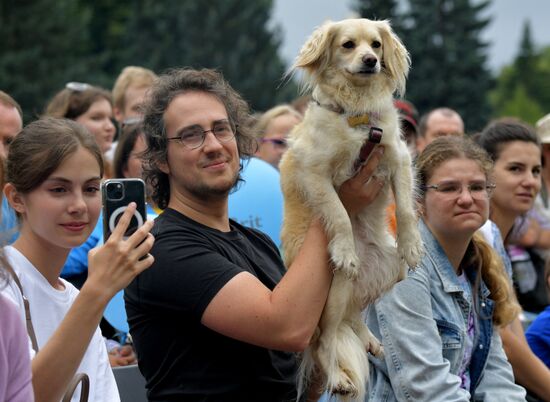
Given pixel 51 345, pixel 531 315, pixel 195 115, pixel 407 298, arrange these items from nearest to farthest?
pixel 51 345, pixel 195 115, pixel 407 298, pixel 531 315

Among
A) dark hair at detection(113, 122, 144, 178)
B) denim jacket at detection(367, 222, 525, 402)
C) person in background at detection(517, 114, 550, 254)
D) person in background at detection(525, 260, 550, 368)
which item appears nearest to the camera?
denim jacket at detection(367, 222, 525, 402)

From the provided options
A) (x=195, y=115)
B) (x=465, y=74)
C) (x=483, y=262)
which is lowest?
(x=465, y=74)

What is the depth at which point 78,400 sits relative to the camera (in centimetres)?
311

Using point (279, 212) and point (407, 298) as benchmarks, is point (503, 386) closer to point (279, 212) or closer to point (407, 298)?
point (407, 298)

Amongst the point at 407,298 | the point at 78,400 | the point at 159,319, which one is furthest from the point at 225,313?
the point at 407,298

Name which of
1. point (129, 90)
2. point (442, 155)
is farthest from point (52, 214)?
point (129, 90)

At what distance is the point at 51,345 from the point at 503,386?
256 centimetres

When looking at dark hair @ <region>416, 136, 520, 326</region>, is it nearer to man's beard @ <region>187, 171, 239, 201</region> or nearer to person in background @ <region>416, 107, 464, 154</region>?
man's beard @ <region>187, 171, 239, 201</region>

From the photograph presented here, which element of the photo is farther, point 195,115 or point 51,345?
point 195,115

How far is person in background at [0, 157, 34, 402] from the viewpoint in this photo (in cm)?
216

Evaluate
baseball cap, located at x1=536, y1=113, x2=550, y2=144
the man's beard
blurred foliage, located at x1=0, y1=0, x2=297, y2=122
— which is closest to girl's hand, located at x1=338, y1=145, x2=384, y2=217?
the man's beard

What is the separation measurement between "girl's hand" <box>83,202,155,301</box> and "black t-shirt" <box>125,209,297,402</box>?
2.02 feet

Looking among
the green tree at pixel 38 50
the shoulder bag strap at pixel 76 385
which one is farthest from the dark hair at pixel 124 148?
the green tree at pixel 38 50

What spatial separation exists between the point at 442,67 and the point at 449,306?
126 feet
